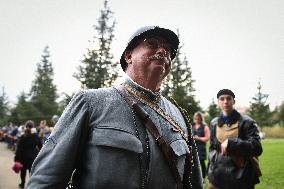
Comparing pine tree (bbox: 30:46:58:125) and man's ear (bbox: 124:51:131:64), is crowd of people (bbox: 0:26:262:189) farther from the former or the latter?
pine tree (bbox: 30:46:58:125)

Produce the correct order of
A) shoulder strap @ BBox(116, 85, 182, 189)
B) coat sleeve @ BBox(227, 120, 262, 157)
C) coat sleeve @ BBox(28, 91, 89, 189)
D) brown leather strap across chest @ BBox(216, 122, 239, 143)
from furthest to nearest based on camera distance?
brown leather strap across chest @ BBox(216, 122, 239, 143) < coat sleeve @ BBox(227, 120, 262, 157) < shoulder strap @ BBox(116, 85, 182, 189) < coat sleeve @ BBox(28, 91, 89, 189)

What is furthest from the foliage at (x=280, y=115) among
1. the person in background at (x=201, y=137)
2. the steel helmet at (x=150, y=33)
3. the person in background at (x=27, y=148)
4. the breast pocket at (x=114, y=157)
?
the breast pocket at (x=114, y=157)

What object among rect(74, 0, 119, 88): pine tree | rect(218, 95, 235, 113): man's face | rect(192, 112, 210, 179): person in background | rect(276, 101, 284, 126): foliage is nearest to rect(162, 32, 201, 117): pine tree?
rect(74, 0, 119, 88): pine tree

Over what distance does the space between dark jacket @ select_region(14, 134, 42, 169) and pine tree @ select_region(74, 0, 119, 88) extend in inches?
695

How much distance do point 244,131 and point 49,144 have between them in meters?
3.49

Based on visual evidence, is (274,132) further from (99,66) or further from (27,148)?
(27,148)

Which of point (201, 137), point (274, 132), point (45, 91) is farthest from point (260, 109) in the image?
point (201, 137)

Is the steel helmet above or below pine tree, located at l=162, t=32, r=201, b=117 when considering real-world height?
below

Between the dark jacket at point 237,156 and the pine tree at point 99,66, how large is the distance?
2381cm

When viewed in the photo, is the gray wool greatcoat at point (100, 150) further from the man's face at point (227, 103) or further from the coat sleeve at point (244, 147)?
the man's face at point (227, 103)

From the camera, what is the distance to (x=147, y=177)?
1.99 m

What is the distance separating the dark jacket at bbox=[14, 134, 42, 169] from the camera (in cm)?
1058

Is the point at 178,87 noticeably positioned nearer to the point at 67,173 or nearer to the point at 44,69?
the point at 67,173

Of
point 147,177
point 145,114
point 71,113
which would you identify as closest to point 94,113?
point 71,113
